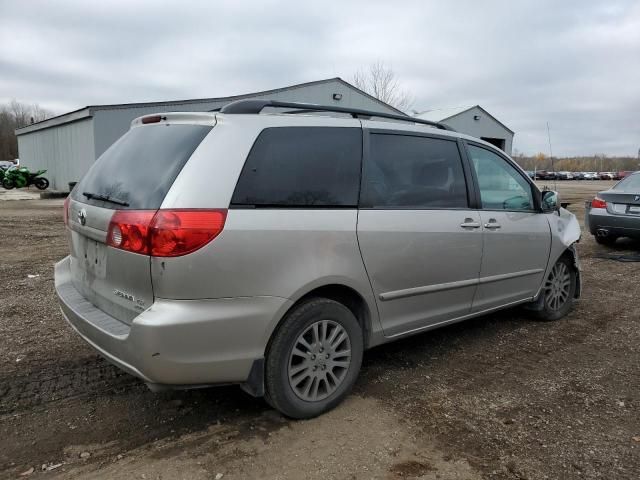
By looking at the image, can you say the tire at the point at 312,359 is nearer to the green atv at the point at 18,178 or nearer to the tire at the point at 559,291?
the tire at the point at 559,291

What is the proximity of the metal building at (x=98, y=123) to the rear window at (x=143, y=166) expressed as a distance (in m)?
14.1

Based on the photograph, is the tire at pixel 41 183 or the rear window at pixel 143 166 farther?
the tire at pixel 41 183

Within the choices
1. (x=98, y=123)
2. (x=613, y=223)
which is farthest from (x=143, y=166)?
(x=98, y=123)

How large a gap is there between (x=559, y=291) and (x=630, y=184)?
5517mm

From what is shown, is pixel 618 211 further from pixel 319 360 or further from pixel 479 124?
pixel 479 124

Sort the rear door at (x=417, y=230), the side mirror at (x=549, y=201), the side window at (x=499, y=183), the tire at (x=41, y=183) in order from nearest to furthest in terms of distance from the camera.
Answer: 1. the rear door at (x=417, y=230)
2. the side window at (x=499, y=183)
3. the side mirror at (x=549, y=201)
4. the tire at (x=41, y=183)

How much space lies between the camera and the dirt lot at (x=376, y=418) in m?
2.65

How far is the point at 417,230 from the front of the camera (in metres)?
3.47

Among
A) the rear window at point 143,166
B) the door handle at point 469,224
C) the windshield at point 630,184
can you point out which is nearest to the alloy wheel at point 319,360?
the rear window at point 143,166

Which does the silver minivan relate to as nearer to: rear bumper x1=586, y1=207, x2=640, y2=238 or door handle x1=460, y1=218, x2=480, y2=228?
door handle x1=460, y1=218, x2=480, y2=228

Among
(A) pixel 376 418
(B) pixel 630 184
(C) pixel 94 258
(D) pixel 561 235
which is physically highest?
(B) pixel 630 184

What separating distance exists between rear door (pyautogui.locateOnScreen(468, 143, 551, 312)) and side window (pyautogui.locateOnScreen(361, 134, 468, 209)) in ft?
0.96

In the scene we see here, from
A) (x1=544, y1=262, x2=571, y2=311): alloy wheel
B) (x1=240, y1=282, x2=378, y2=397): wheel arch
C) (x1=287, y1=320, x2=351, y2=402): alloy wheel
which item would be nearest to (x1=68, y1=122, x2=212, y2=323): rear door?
(x1=240, y1=282, x2=378, y2=397): wheel arch

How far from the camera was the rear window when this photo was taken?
2.67 meters
